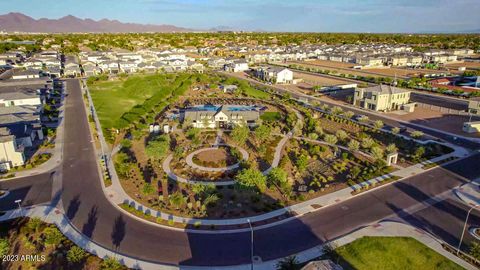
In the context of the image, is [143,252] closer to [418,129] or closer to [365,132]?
[365,132]

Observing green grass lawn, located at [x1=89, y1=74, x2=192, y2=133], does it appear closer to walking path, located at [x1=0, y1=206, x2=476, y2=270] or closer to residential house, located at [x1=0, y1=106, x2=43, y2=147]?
residential house, located at [x1=0, y1=106, x2=43, y2=147]

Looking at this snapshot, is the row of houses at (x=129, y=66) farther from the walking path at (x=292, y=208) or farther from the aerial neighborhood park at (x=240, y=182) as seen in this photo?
the walking path at (x=292, y=208)

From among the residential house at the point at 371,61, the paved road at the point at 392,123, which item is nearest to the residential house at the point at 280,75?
the paved road at the point at 392,123

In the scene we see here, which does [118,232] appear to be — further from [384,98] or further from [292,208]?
[384,98]

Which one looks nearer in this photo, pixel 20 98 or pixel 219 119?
pixel 219 119

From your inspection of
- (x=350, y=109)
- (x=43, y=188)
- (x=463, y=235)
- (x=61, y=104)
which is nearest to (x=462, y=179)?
(x=463, y=235)

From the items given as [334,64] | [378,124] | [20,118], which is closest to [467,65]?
[334,64]
